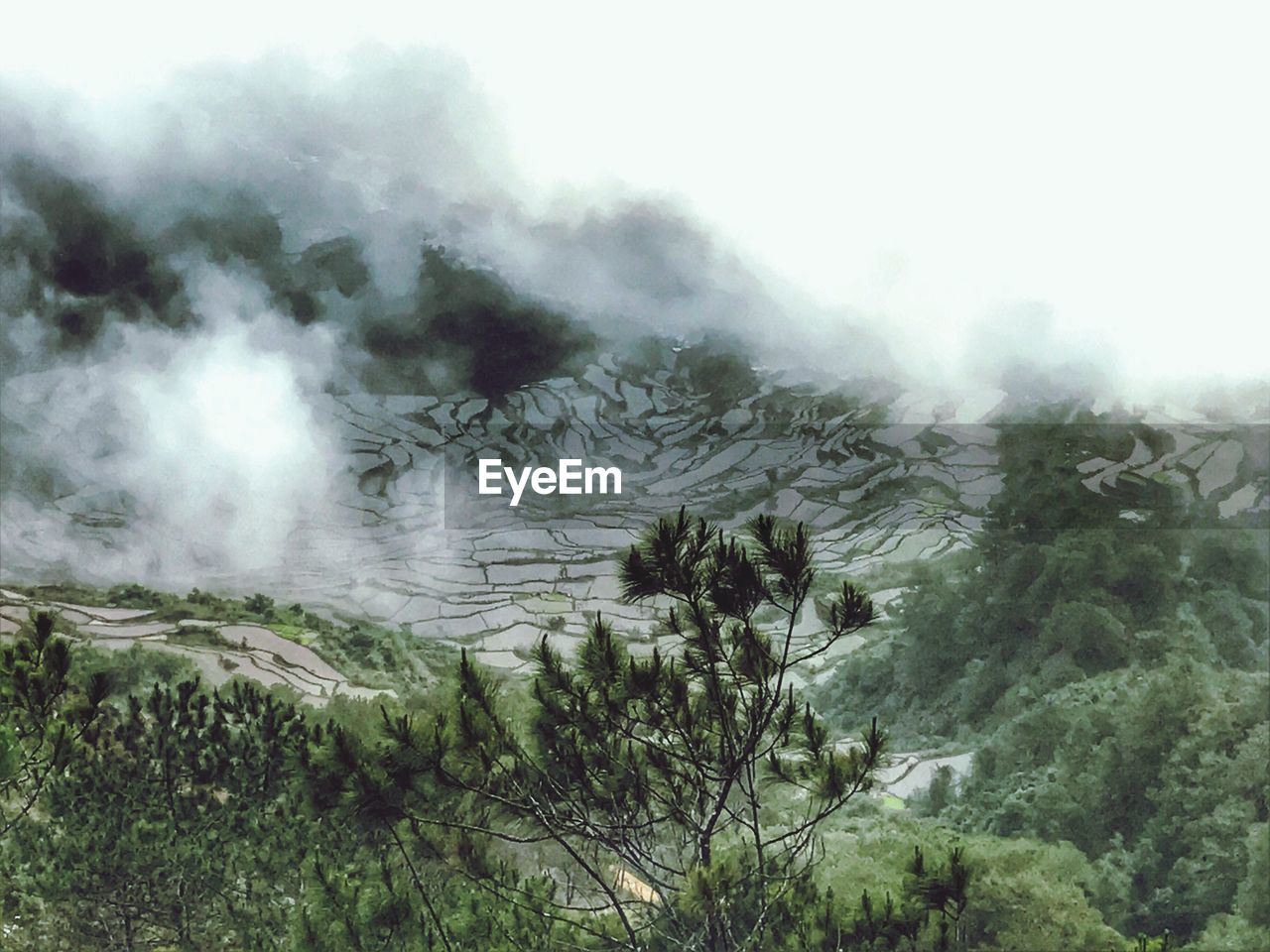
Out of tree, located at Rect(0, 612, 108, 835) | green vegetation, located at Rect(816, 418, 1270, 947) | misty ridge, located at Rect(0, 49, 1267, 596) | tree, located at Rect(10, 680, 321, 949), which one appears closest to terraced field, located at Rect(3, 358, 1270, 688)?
misty ridge, located at Rect(0, 49, 1267, 596)

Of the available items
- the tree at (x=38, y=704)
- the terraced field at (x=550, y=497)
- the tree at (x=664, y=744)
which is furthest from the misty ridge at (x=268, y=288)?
the tree at (x=664, y=744)

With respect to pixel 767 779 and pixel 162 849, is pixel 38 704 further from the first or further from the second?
pixel 767 779

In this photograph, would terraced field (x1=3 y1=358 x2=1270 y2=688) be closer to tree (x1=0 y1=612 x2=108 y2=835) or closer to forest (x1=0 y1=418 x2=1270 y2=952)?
forest (x1=0 y1=418 x2=1270 y2=952)

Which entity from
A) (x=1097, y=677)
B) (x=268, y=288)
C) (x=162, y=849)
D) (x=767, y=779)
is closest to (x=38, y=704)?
(x=162, y=849)

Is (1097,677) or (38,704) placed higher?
(38,704)

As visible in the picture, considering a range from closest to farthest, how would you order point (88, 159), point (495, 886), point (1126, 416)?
1. point (495, 886)
2. point (88, 159)
3. point (1126, 416)

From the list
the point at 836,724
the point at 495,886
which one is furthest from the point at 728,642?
the point at 836,724

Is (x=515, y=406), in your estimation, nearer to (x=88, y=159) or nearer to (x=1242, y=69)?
(x=88, y=159)
